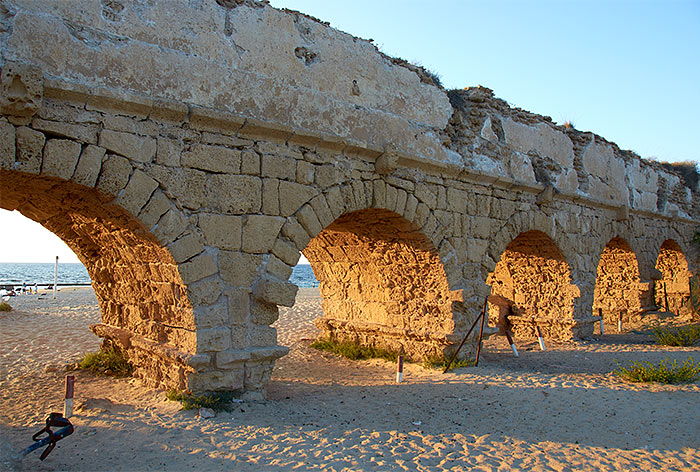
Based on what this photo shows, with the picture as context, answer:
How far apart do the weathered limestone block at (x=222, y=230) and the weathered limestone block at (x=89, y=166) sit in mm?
957

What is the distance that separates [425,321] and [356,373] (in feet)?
3.90

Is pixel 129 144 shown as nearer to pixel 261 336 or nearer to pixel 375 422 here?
pixel 261 336

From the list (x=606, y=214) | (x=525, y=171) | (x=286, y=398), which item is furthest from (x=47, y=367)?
(x=606, y=214)

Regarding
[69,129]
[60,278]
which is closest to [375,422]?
[69,129]

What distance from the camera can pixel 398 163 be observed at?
6555 millimetres

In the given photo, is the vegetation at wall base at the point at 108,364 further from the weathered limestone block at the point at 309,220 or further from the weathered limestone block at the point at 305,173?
Answer: the weathered limestone block at the point at 305,173

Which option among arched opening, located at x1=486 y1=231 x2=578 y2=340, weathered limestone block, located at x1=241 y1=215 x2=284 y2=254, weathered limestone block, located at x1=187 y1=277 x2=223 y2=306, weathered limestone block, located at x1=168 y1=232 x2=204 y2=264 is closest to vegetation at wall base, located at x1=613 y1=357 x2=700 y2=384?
arched opening, located at x1=486 y1=231 x2=578 y2=340

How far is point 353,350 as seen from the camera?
26.2 feet

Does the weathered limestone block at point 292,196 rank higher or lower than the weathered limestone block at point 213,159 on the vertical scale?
lower

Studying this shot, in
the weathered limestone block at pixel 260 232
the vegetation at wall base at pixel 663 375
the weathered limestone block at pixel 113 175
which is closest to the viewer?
the weathered limestone block at pixel 113 175

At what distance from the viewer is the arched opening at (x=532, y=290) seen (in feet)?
31.5

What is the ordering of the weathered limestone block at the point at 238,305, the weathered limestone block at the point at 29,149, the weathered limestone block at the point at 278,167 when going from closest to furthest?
the weathered limestone block at the point at 29,149 → the weathered limestone block at the point at 238,305 → the weathered limestone block at the point at 278,167

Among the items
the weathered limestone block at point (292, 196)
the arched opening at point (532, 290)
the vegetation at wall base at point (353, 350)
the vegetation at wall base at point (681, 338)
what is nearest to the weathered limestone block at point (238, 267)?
the weathered limestone block at point (292, 196)

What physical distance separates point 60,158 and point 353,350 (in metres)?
4.96
